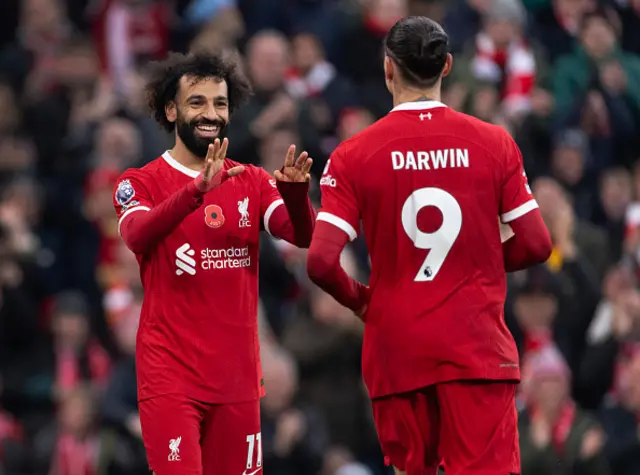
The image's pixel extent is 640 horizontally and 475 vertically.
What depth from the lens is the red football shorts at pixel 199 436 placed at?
7.75 metres

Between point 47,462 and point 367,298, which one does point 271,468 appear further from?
point 367,298

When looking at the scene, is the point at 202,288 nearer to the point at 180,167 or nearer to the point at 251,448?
the point at 180,167

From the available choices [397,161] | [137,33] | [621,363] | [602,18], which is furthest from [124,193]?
[602,18]

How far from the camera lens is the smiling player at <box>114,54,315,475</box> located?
25.6 feet

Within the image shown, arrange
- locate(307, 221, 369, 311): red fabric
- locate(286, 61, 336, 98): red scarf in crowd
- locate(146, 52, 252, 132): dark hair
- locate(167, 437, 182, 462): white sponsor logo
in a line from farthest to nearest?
locate(286, 61, 336, 98): red scarf in crowd < locate(146, 52, 252, 132): dark hair < locate(167, 437, 182, 462): white sponsor logo < locate(307, 221, 369, 311): red fabric

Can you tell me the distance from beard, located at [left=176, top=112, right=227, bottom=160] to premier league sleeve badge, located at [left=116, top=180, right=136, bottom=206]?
372 mm

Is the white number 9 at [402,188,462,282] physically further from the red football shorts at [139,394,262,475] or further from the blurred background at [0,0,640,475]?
the blurred background at [0,0,640,475]

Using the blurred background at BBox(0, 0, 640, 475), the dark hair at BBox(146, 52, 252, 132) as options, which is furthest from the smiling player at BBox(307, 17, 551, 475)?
the blurred background at BBox(0, 0, 640, 475)

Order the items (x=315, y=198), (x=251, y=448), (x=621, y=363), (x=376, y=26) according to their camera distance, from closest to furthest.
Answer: (x=251, y=448)
(x=621, y=363)
(x=315, y=198)
(x=376, y=26)

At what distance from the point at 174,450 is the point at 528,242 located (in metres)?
1.99

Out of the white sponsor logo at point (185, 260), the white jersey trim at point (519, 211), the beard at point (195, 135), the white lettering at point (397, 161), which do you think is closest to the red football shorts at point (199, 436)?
the white sponsor logo at point (185, 260)

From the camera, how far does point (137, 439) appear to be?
12047 millimetres

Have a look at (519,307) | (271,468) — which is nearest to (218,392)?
(271,468)

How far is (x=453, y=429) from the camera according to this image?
7.14 metres
